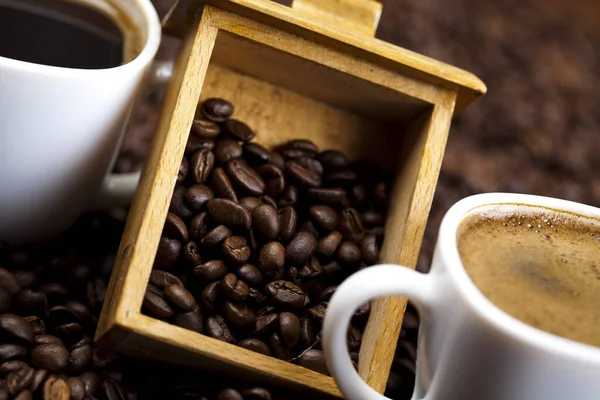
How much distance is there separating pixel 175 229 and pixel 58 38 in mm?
430

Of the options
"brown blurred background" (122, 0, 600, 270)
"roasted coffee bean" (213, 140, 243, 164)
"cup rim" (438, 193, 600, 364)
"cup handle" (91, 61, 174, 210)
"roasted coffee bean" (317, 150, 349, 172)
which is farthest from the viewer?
"brown blurred background" (122, 0, 600, 270)

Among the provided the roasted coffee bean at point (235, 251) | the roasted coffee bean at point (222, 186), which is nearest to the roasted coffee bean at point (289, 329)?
the roasted coffee bean at point (235, 251)

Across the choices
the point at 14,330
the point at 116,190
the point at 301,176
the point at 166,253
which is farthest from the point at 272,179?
the point at 14,330

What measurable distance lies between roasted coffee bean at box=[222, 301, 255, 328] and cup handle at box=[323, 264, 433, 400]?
0.69ft

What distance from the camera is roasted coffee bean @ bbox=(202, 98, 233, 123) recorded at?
4.63 ft

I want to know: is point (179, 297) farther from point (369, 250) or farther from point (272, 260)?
point (369, 250)

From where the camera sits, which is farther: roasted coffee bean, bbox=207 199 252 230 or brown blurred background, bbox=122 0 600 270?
brown blurred background, bbox=122 0 600 270

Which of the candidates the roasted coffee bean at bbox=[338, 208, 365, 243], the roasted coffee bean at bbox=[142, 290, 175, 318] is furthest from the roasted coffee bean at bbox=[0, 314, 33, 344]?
the roasted coffee bean at bbox=[338, 208, 365, 243]

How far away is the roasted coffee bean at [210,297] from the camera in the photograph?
1.24 meters

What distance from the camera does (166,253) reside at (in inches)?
48.7

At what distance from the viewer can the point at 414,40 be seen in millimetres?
2340

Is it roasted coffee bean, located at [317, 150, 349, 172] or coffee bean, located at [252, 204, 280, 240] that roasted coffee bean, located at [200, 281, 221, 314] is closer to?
coffee bean, located at [252, 204, 280, 240]

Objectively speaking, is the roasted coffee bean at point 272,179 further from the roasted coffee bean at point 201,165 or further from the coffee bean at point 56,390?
the coffee bean at point 56,390

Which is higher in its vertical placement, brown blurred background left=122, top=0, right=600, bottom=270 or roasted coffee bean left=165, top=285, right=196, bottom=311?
brown blurred background left=122, top=0, right=600, bottom=270
